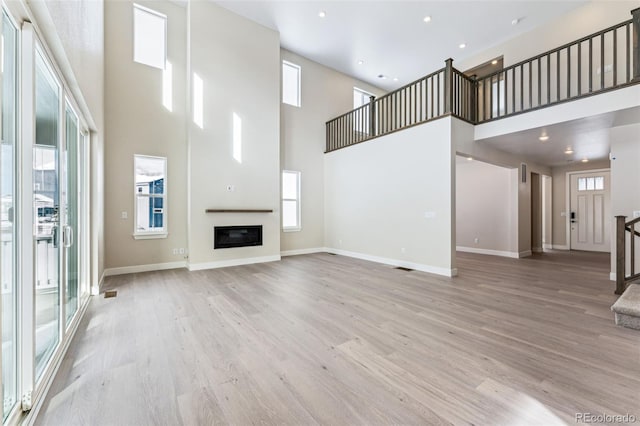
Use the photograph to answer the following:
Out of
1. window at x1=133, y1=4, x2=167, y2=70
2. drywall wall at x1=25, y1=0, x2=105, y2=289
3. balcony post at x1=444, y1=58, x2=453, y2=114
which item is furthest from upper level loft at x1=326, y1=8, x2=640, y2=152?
drywall wall at x1=25, y1=0, x2=105, y2=289

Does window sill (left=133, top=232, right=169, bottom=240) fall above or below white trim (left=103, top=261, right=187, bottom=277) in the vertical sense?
A: above

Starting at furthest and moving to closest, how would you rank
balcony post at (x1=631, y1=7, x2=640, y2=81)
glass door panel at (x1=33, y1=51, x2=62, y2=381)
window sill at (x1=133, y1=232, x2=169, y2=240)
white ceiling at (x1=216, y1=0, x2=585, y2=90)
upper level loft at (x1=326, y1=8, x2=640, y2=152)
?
1. white ceiling at (x1=216, y1=0, x2=585, y2=90)
2. window sill at (x1=133, y1=232, x2=169, y2=240)
3. upper level loft at (x1=326, y1=8, x2=640, y2=152)
4. balcony post at (x1=631, y1=7, x2=640, y2=81)
5. glass door panel at (x1=33, y1=51, x2=62, y2=381)

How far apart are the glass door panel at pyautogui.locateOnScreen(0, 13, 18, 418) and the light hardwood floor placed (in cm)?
34

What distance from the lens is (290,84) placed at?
7.51m

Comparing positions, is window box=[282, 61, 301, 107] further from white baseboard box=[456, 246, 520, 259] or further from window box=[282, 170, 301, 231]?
white baseboard box=[456, 246, 520, 259]

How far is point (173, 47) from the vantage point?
18.6 feet

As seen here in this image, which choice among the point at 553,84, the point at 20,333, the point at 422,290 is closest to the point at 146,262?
the point at 20,333

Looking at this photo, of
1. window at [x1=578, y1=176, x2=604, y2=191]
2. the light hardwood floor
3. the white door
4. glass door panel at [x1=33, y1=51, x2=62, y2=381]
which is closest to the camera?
the light hardwood floor

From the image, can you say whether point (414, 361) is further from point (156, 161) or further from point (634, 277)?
point (156, 161)

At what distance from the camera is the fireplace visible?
228 inches

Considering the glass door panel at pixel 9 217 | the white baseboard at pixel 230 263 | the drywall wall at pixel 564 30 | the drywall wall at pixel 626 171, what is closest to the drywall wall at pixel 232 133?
the white baseboard at pixel 230 263

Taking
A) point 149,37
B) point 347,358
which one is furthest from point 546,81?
point 149,37

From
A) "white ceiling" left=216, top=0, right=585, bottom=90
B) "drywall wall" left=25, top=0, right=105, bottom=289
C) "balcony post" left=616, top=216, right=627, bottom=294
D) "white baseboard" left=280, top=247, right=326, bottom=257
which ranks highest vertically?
"white ceiling" left=216, top=0, right=585, bottom=90

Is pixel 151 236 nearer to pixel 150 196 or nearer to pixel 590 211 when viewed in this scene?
pixel 150 196
